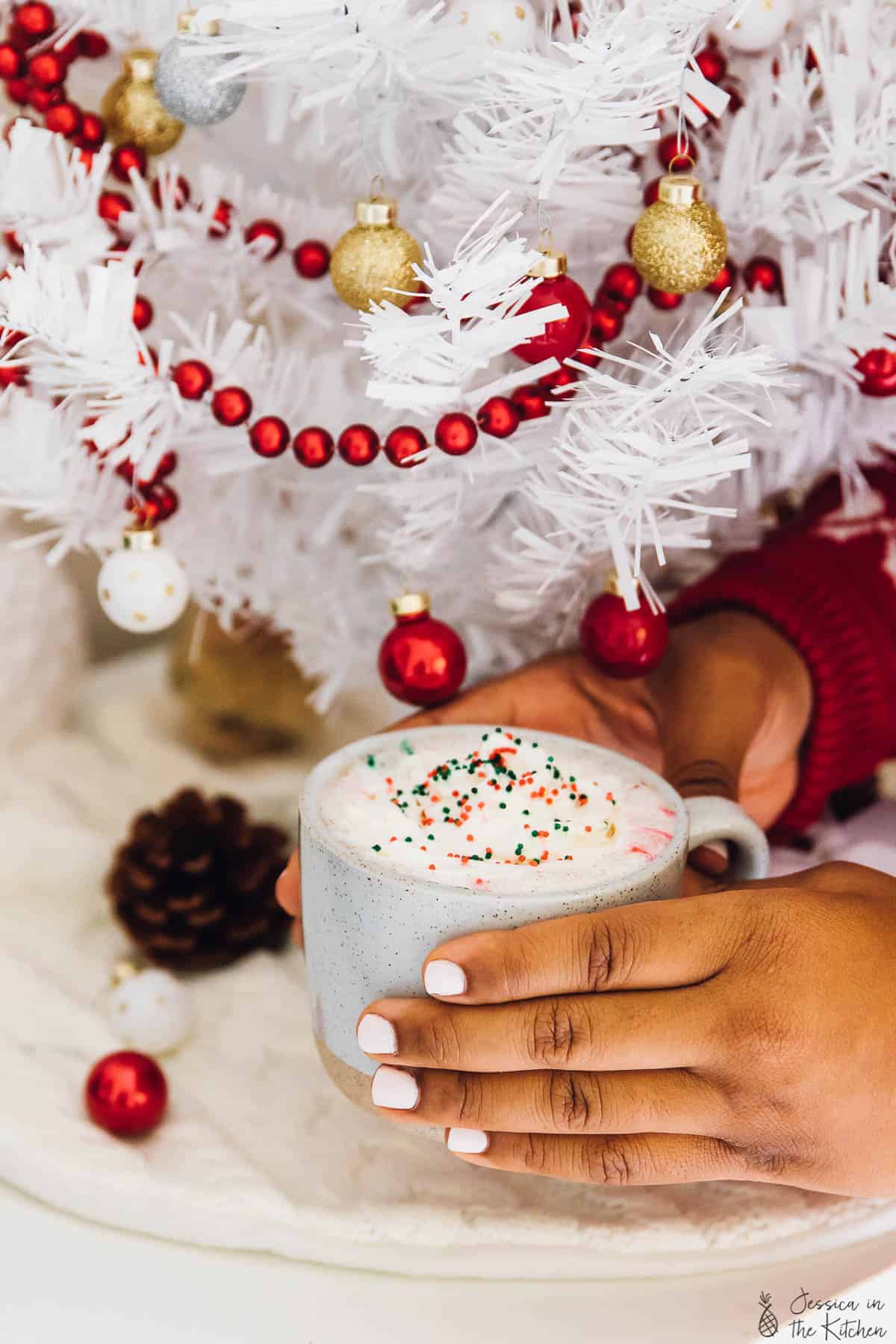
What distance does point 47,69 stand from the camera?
1.92 feet

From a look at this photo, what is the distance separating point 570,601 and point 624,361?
0.17 m

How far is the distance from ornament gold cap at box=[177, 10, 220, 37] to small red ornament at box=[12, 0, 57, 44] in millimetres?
111

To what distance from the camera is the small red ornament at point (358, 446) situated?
22.2 inches

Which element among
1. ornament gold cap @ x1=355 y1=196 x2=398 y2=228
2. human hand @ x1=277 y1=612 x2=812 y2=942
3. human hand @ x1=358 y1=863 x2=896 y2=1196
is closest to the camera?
human hand @ x1=358 y1=863 x2=896 y2=1196

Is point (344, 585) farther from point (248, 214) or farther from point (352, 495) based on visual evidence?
point (248, 214)

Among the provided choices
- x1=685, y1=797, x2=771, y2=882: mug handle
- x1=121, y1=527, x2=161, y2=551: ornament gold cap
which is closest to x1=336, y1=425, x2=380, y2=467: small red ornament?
x1=121, y1=527, x2=161, y2=551: ornament gold cap

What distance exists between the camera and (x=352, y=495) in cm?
69

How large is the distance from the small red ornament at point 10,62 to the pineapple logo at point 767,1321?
25.0 inches

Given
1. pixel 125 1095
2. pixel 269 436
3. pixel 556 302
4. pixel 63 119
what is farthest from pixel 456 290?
pixel 125 1095

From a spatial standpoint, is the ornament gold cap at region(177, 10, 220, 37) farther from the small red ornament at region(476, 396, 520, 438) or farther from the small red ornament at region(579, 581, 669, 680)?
the small red ornament at region(579, 581, 669, 680)

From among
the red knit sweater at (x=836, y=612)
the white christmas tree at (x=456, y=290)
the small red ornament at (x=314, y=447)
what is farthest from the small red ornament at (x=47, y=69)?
the red knit sweater at (x=836, y=612)

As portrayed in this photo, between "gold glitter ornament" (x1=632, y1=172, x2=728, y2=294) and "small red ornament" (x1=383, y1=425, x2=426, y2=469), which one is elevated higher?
"gold glitter ornament" (x1=632, y1=172, x2=728, y2=294)

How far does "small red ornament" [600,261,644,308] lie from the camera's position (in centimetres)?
57

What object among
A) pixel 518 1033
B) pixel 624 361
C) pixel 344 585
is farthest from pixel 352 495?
pixel 518 1033
